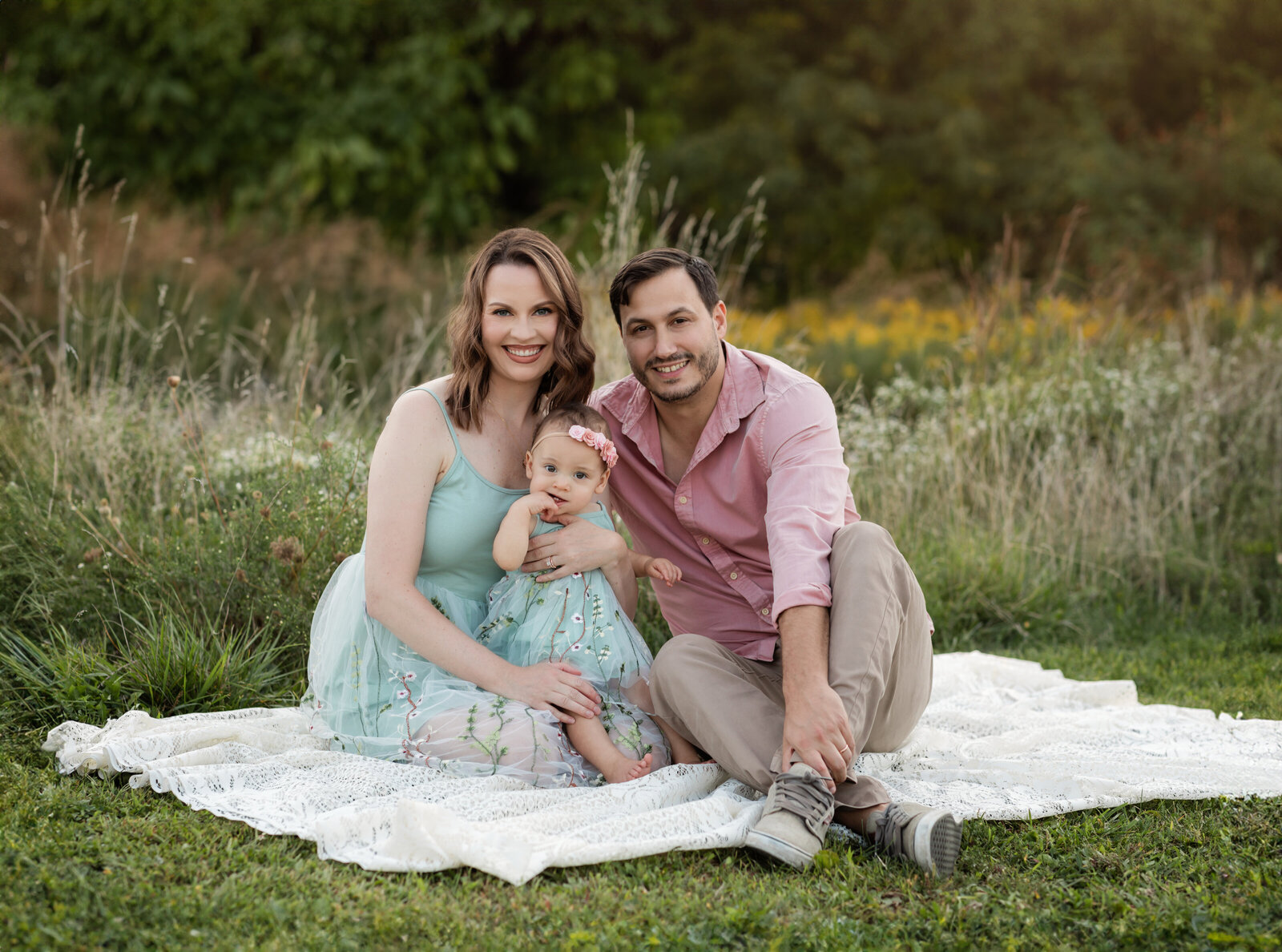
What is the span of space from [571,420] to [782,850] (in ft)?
3.96

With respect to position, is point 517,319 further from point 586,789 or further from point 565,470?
point 586,789

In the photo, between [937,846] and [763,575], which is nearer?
[937,846]

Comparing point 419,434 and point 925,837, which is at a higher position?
point 419,434

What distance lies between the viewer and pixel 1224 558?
5.12 metres

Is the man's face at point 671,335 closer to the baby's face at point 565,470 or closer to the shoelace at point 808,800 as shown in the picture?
the baby's face at point 565,470

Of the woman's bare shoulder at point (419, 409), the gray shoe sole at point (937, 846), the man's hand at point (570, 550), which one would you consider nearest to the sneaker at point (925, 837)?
the gray shoe sole at point (937, 846)

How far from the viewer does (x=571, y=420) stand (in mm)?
3006

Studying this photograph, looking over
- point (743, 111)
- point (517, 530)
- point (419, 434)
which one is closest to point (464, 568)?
point (517, 530)

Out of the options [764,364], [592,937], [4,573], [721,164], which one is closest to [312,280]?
[721,164]

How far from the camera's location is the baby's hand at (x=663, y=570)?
3.05 metres

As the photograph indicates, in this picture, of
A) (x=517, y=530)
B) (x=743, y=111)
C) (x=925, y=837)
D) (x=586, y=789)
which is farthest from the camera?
(x=743, y=111)

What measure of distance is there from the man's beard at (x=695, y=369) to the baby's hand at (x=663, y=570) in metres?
0.43

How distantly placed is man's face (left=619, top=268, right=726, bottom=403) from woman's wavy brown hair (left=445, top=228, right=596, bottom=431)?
6.6 inches

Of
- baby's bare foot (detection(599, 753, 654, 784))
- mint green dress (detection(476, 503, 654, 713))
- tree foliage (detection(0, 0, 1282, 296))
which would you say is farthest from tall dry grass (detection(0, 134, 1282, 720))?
tree foliage (detection(0, 0, 1282, 296))
